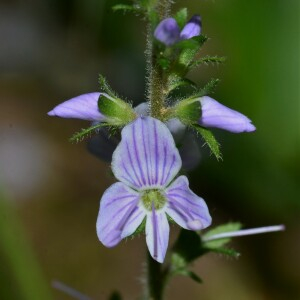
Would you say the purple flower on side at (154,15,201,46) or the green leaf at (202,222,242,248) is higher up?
the purple flower on side at (154,15,201,46)

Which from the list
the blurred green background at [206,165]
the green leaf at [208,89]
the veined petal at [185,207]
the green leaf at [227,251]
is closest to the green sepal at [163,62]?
the green leaf at [208,89]

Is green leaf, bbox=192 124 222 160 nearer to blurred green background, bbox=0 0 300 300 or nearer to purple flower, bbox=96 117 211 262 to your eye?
purple flower, bbox=96 117 211 262

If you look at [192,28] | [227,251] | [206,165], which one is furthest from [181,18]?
[206,165]

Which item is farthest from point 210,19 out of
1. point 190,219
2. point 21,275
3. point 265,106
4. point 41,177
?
point 190,219

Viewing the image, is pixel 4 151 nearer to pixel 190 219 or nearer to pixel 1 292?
pixel 1 292

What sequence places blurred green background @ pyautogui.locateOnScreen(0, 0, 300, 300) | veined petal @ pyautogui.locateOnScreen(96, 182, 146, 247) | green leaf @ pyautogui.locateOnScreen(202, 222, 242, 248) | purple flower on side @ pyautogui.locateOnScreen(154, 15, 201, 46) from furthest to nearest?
blurred green background @ pyautogui.locateOnScreen(0, 0, 300, 300), green leaf @ pyautogui.locateOnScreen(202, 222, 242, 248), veined petal @ pyautogui.locateOnScreen(96, 182, 146, 247), purple flower on side @ pyautogui.locateOnScreen(154, 15, 201, 46)

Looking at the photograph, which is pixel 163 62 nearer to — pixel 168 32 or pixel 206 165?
pixel 168 32

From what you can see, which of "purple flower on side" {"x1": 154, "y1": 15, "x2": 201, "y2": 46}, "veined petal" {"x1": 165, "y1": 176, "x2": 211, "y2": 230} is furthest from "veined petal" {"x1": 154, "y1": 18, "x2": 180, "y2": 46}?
"veined petal" {"x1": 165, "y1": 176, "x2": 211, "y2": 230}

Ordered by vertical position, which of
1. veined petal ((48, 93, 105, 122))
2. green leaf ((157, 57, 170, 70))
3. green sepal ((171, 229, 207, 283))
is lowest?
green sepal ((171, 229, 207, 283))
